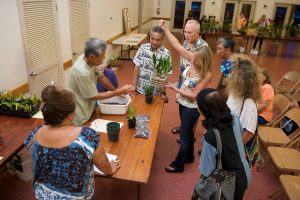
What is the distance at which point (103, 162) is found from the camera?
1.46m

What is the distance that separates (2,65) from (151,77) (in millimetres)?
1651

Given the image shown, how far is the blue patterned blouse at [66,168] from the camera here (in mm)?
1281

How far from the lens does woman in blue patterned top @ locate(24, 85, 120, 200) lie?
127cm

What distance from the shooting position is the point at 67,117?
4.28ft

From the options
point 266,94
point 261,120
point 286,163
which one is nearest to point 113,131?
point 286,163

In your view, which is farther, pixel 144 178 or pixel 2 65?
pixel 2 65

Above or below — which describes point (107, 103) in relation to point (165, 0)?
below

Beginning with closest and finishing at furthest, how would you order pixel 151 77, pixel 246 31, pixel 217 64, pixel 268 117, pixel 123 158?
pixel 123 158, pixel 151 77, pixel 268 117, pixel 217 64, pixel 246 31

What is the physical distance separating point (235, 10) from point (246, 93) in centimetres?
1266

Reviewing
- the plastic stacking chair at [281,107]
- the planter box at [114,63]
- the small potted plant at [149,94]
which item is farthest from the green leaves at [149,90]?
the planter box at [114,63]

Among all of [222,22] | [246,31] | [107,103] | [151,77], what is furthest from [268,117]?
[222,22]

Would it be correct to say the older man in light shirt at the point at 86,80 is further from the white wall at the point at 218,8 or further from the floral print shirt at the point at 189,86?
the white wall at the point at 218,8

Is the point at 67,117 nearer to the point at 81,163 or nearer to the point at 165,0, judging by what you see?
the point at 81,163

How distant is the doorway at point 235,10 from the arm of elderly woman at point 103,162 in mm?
12860
